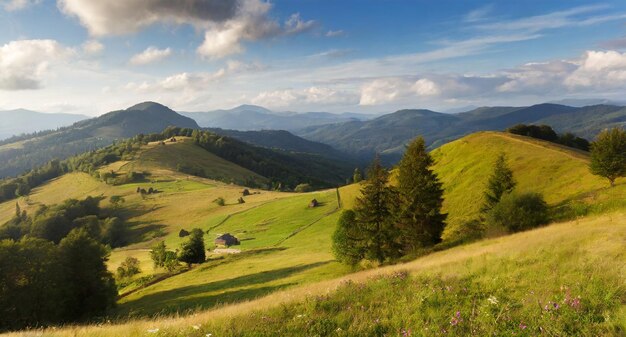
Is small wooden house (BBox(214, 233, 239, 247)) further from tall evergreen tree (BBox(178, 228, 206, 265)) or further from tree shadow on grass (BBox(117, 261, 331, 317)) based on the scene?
tree shadow on grass (BBox(117, 261, 331, 317))

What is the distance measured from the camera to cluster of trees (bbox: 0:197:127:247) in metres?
139

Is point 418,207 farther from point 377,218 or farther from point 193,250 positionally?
point 193,250

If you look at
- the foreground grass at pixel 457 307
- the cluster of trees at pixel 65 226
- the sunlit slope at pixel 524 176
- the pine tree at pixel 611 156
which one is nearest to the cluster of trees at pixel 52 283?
the foreground grass at pixel 457 307

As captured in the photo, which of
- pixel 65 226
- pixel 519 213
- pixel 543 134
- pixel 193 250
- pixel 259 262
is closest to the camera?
pixel 519 213

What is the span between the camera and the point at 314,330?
35.7 ft

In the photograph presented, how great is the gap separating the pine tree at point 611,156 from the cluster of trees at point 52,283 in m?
67.9

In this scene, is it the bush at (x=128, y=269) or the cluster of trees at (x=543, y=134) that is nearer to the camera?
the bush at (x=128, y=269)

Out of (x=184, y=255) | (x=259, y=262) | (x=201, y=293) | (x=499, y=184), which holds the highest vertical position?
(x=499, y=184)

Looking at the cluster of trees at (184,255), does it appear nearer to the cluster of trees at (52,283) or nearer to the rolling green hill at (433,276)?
the rolling green hill at (433,276)

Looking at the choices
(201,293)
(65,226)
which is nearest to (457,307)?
(201,293)

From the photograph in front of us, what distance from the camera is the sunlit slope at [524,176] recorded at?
1770 inches

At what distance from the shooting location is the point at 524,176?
215 feet

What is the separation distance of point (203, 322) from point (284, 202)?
116416 mm

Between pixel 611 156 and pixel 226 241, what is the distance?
80369 millimetres
